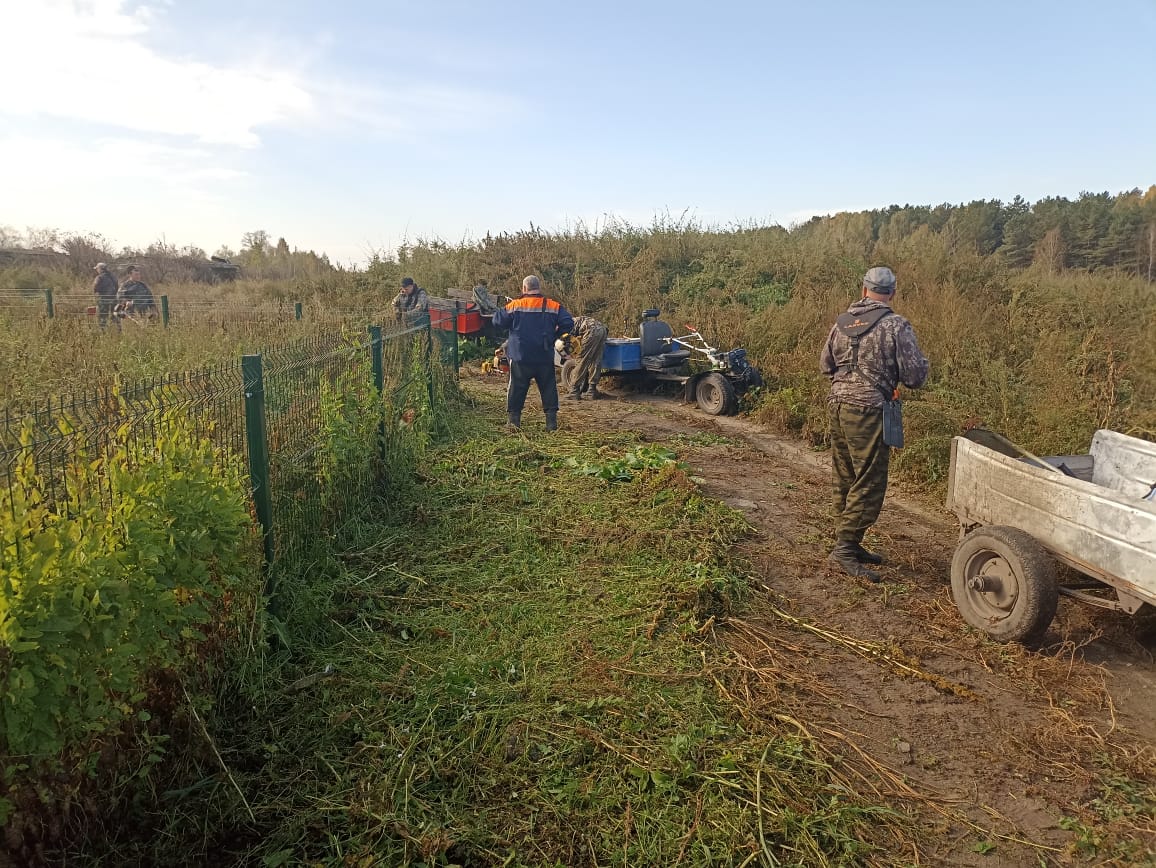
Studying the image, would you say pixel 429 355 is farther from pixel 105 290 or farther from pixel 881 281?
pixel 105 290

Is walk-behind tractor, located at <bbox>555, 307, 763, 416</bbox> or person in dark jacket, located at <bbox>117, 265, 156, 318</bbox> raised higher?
person in dark jacket, located at <bbox>117, 265, 156, 318</bbox>

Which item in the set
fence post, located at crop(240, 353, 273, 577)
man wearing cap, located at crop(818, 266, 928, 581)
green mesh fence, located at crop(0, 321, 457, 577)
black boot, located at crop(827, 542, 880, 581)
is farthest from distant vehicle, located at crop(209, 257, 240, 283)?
black boot, located at crop(827, 542, 880, 581)

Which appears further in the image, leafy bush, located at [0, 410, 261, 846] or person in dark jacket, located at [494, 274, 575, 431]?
person in dark jacket, located at [494, 274, 575, 431]

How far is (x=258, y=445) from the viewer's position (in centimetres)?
386

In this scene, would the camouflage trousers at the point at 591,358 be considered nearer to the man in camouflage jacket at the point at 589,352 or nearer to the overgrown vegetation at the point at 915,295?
the man in camouflage jacket at the point at 589,352

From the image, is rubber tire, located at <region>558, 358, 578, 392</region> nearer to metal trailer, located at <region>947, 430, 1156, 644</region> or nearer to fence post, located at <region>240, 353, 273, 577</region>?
metal trailer, located at <region>947, 430, 1156, 644</region>

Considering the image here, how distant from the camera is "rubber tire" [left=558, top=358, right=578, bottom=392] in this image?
12062mm

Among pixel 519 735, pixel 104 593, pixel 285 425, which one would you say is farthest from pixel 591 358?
pixel 104 593

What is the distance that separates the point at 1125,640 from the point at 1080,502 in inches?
46.6

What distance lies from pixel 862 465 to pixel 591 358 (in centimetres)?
700

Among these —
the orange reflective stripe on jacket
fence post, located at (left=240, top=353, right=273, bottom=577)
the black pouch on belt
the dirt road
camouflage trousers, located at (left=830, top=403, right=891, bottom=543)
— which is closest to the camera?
the dirt road

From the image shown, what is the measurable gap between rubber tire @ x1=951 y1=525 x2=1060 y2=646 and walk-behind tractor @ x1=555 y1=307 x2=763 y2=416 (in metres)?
6.61

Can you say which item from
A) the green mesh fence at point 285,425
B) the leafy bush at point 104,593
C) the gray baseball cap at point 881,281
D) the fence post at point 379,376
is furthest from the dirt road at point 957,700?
the fence post at point 379,376

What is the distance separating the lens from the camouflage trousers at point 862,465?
5105 millimetres
